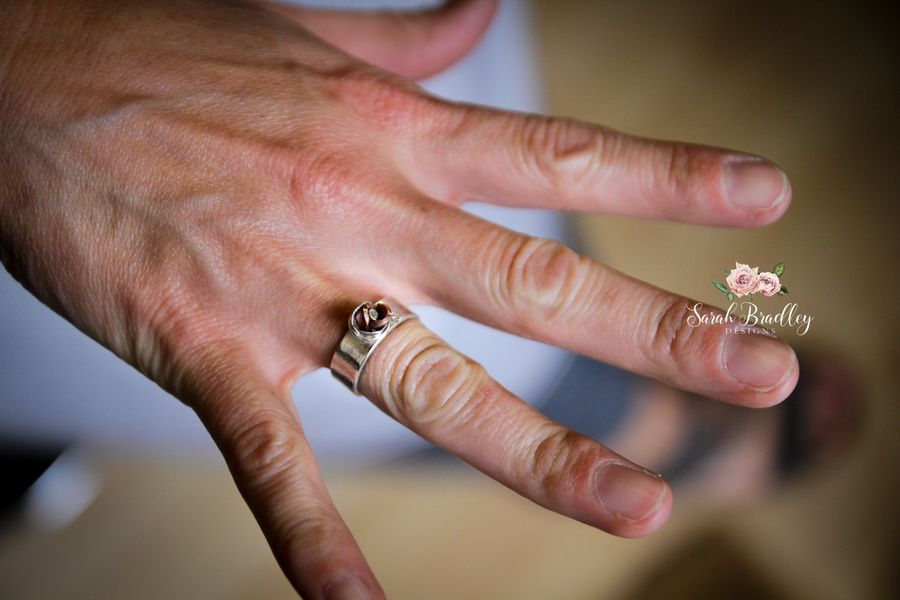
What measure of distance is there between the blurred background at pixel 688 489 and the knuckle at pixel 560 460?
11.5 inches

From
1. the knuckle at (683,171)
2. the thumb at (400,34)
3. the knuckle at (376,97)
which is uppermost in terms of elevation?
the thumb at (400,34)

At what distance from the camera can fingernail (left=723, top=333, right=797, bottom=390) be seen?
650mm

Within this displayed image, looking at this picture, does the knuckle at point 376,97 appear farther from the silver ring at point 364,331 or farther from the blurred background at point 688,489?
the blurred background at point 688,489

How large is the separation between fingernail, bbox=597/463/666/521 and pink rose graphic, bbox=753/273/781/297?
0.92ft

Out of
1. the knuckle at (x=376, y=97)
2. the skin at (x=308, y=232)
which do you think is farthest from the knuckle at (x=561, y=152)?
the knuckle at (x=376, y=97)

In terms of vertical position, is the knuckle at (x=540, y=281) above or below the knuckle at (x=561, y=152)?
below

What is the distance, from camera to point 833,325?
1.18 metres

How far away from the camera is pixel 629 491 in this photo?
0.63 m

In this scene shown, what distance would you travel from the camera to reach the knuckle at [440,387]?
2.26 feet

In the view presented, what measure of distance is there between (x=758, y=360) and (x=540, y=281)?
7.7 inches

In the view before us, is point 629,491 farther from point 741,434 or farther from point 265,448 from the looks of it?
point 741,434

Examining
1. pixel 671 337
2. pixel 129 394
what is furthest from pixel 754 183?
pixel 129 394

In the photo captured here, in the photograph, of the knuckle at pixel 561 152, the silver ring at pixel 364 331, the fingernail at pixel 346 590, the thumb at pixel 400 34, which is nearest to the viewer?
the fingernail at pixel 346 590

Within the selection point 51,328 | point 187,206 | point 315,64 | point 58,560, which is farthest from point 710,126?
point 58,560
